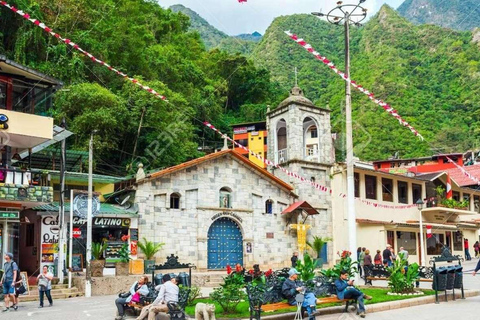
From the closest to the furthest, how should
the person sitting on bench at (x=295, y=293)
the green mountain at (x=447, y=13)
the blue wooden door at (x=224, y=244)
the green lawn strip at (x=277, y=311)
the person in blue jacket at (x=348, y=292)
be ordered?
the person sitting on bench at (x=295, y=293) < the green lawn strip at (x=277, y=311) < the person in blue jacket at (x=348, y=292) < the blue wooden door at (x=224, y=244) < the green mountain at (x=447, y=13)

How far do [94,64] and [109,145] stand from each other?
23.6 feet

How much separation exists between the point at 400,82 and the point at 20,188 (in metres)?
50.7

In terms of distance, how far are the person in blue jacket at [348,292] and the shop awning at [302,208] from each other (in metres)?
16.8

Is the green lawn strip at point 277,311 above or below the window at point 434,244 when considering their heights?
below

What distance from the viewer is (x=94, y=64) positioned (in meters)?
37.9

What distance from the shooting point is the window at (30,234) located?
24.9m

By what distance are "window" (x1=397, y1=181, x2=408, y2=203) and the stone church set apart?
6.45 m

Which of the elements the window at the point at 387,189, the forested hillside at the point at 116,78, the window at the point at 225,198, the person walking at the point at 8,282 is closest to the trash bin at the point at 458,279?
the person walking at the point at 8,282

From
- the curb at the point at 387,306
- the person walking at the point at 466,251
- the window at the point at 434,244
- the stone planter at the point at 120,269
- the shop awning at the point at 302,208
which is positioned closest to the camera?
the curb at the point at 387,306

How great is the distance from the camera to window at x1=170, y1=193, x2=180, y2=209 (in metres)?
28.4

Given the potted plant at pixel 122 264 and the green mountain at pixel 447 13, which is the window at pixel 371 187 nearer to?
the potted plant at pixel 122 264

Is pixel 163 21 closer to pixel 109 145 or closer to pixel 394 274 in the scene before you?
pixel 109 145

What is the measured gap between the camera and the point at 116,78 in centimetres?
3853

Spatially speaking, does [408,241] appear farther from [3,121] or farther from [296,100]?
[3,121]
